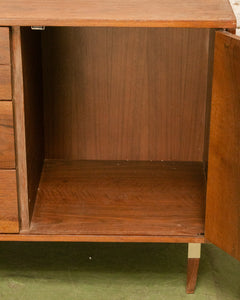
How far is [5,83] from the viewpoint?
1189 millimetres

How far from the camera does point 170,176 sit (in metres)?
Answer: 1.61

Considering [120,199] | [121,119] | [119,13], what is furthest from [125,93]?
[119,13]

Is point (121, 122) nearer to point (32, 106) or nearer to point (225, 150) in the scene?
point (32, 106)

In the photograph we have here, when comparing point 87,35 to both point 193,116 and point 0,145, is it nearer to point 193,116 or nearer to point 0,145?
point 193,116

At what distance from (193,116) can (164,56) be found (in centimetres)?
19

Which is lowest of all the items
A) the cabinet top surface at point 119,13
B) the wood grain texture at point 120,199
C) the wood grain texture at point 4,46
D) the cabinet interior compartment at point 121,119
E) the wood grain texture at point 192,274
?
the wood grain texture at point 192,274

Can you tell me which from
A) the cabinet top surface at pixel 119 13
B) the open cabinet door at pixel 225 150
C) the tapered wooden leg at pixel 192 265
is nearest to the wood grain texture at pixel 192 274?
the tapered wooden leg at pixel 192 265

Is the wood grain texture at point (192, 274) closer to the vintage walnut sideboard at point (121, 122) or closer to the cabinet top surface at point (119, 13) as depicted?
the vintage walnut sideboard at point (121, 122)

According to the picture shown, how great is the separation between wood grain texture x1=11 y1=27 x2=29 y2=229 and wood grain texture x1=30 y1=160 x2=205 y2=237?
2.7 inches

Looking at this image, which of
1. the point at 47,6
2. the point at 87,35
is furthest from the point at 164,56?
the point at 47,6

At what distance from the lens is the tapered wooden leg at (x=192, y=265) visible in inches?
53.6

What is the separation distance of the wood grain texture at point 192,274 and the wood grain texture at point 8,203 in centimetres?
40

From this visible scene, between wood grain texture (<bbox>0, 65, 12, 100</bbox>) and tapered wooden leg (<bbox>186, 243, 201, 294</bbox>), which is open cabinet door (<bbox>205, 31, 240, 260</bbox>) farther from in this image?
wood grain texture (<bbox>0, 65, 12, 100</bbox>)

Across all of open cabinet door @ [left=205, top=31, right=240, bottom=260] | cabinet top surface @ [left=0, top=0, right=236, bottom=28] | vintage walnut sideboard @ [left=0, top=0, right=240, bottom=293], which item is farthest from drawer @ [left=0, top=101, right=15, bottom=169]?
open cabinet door @ [left=205, top=31, right=240, bottom=260]
